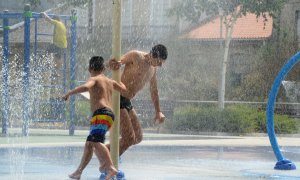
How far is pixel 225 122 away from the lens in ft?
68.5

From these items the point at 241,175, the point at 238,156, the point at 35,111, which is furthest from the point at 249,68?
the point at 241,175

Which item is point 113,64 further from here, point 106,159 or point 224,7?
point 224,7

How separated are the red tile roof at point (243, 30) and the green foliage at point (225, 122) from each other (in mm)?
11200

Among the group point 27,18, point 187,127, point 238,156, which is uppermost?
point 27,18

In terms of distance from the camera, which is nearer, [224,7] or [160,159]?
[160,159]

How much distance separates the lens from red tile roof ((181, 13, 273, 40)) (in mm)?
33125

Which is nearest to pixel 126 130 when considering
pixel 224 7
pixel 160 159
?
pixel 160 159

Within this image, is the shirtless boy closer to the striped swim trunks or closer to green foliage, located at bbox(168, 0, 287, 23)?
the striped swim trunks

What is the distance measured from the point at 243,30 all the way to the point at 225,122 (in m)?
13.7

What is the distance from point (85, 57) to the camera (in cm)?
3100

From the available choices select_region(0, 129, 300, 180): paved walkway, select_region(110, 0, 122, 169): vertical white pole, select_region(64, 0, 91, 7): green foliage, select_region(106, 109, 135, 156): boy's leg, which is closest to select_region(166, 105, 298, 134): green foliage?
select_region(0, 129, 300, 180): paved walkway

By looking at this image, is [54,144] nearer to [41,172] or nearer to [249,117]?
[41,172]

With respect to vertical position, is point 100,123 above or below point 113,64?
below

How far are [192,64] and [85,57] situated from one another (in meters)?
3.99
